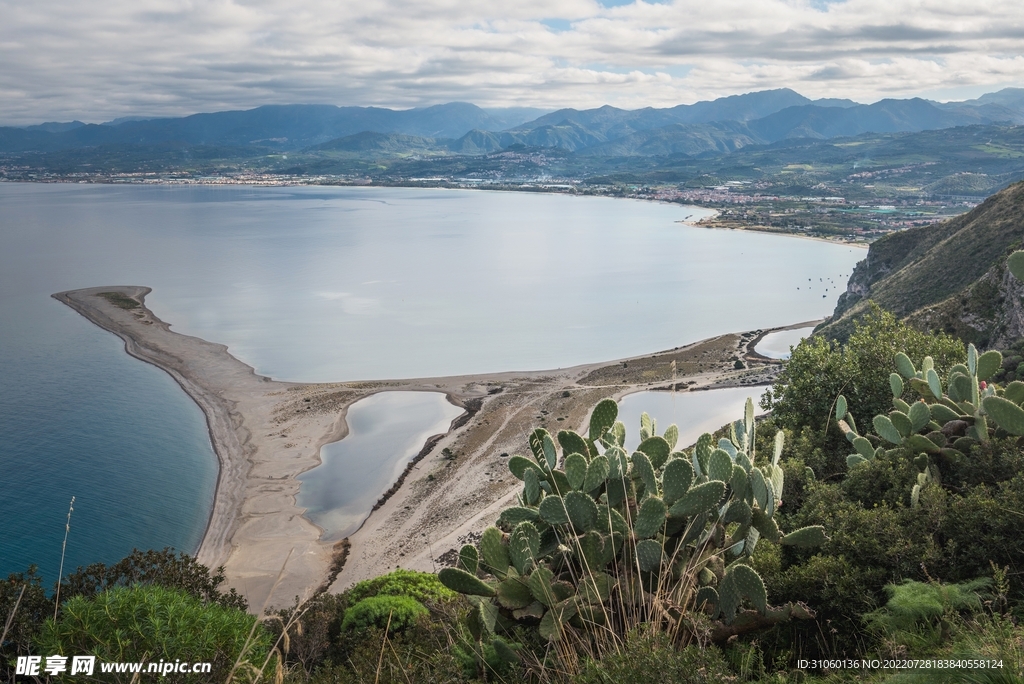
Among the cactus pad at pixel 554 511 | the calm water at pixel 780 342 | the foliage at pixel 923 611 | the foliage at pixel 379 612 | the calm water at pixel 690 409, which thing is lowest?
the calm water at pixel 690 409

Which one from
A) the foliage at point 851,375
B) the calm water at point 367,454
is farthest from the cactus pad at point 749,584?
the calm water at point 367,454

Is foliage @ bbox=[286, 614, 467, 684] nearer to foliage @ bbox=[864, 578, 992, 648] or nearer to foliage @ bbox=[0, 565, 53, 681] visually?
foliage @ bbox=[864, 578, 992, 648]

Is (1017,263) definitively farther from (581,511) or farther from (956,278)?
(956,278)

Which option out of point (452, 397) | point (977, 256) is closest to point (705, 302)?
point (977, 256)

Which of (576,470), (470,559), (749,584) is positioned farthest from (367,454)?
(749,584)

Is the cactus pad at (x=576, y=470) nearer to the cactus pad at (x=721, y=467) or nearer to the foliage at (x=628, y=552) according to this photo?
the foliage at (x=628, y=552)

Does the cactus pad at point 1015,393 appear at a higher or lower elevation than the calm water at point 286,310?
higher

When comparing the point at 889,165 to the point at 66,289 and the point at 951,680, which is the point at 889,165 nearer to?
the point at 66,289
